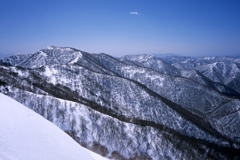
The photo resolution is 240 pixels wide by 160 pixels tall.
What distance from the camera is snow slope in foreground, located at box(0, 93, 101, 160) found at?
21.7ft

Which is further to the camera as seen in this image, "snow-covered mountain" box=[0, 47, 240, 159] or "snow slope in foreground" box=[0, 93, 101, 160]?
"snow-covered mountain" box=[0, 47, 240, 159]

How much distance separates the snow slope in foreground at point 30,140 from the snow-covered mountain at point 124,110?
168 ft

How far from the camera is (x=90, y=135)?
60250 mm

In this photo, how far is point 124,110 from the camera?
118750 mm

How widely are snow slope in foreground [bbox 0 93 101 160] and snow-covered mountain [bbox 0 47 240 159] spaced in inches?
2015

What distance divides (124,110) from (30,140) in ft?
371

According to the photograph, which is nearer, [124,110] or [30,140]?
[30,140]

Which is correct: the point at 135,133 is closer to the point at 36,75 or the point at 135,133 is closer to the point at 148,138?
the point at 148,138

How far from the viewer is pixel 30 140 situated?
759cm

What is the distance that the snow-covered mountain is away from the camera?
2436 inches

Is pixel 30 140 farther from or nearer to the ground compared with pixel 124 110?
farther from the ground

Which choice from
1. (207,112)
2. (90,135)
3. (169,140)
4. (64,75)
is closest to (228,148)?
(169,140)

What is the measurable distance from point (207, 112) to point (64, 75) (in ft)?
489

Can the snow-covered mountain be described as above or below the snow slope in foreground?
below
